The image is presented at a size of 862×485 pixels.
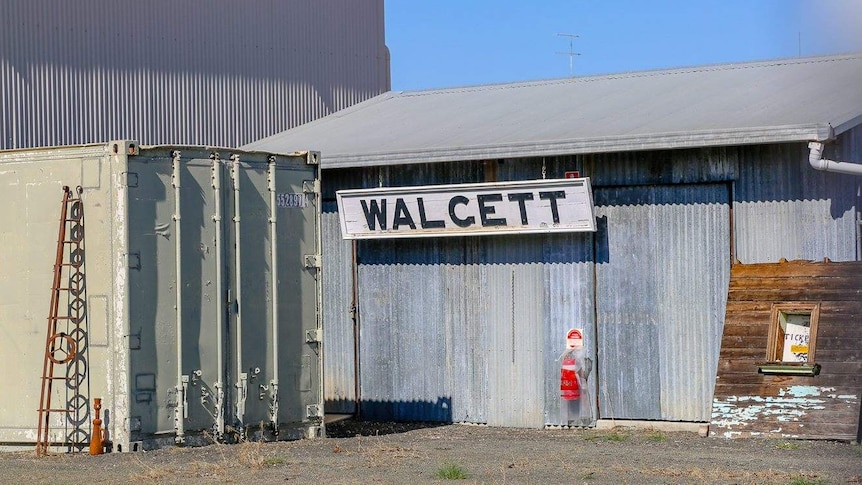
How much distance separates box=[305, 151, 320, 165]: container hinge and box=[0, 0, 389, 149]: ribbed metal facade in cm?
515

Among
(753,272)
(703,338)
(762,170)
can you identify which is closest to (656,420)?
(703,338)

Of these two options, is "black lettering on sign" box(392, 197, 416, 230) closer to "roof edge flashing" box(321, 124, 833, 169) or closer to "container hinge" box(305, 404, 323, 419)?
"roof edge flashing" box(321, 124, 833, 169)

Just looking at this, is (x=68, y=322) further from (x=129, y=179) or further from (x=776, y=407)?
(x=776, y=407)

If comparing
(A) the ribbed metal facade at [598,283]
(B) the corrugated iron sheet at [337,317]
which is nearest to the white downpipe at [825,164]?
(A) the ribbed metal facade at [598,283]

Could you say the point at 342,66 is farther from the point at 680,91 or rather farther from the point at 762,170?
the point at 762,170

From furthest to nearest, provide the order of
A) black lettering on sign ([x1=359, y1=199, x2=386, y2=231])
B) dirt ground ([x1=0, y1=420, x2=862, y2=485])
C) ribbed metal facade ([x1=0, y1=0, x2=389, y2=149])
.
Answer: ribbed metal facade ([x1=0, y1=0, x2=389, y2=149]) → black lettering on sign ([x1=359, y1=199, x2=386, y2=231]) → dirt ground ([x1=0, y1=420, x2=862, y2=485])

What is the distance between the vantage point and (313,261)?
1588 centimetres

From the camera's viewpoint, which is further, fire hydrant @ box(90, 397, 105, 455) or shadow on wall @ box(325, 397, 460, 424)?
shadow on wall @ box(325, 397, 460, 424)

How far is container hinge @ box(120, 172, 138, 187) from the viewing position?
14.0 meters

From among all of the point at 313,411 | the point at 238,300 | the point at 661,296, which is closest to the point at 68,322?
the point at 238,300

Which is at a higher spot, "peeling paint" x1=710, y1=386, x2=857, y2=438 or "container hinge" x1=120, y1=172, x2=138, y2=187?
"container hinge" x1=120, y1=172, x2=138, y2=187

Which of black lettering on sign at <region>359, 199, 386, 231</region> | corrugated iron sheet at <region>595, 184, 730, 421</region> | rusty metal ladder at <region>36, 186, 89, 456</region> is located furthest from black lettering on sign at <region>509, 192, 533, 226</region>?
rusty metal ladder at <region>36, 186, 89, 456</region>

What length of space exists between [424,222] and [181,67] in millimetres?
6305

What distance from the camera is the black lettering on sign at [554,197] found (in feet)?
55.1
